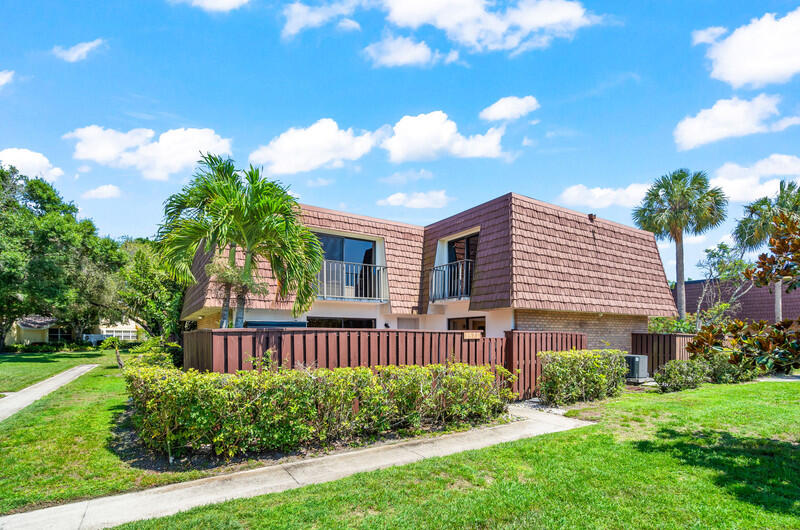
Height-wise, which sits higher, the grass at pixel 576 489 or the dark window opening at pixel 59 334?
the grass at pixel 576 489

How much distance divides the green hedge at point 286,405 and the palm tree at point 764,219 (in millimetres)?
24067

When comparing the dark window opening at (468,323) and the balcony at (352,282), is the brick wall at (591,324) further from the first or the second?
the balcony at (352,282)

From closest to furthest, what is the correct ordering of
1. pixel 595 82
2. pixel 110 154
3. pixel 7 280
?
pixel 595 82, pixel 110 154, pixel 7 280

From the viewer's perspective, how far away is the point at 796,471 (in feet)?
16.1

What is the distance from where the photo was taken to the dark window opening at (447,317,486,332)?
45.4 feet

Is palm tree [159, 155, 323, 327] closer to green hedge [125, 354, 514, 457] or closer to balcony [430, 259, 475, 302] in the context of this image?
green hedge [125, 354, 514, 457]

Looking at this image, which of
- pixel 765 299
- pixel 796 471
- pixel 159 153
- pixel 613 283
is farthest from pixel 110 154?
pixel 765 299

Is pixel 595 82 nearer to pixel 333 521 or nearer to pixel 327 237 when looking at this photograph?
pixel 327 237

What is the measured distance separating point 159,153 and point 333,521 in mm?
15578

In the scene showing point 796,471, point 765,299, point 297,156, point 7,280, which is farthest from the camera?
point 765,299

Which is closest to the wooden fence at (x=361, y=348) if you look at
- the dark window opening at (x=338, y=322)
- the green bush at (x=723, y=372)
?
the green bush at (x=723, y=372)

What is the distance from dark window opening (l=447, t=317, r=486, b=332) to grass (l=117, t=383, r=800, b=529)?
23.3ft

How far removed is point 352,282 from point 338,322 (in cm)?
139

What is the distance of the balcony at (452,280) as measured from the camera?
46.0ft
